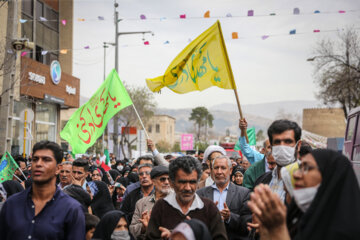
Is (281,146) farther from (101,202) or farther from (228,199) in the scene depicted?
(101,202)

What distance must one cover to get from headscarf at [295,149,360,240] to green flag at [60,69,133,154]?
267 inches

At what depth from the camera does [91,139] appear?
9.23 meters

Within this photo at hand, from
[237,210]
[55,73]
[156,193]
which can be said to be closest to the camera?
[237,210]

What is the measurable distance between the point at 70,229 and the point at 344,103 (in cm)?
3269

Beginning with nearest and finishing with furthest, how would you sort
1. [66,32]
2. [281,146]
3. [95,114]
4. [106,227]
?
[281,146]
[106,227]
[95,114]
[66,32]

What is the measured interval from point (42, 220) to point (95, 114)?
5.72 meters

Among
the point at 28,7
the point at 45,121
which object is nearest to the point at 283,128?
the point at 28,7

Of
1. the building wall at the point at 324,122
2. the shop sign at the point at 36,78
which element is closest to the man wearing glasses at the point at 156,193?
the shop sign at the point at 36,78

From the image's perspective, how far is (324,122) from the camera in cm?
6162

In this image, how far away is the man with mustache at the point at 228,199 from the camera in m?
4.70

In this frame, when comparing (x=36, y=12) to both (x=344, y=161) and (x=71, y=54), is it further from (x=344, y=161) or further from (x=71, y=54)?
(x=344, y=161)

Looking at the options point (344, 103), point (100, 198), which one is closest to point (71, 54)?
point (344, 103)

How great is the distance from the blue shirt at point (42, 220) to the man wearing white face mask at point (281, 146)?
1.70 m

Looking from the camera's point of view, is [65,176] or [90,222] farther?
[65,176]
